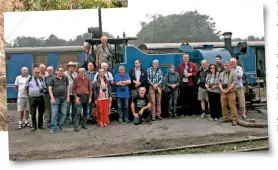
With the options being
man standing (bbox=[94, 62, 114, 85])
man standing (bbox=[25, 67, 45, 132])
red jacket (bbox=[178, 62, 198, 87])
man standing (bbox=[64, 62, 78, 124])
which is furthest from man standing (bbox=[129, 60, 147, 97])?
man standing (bbox=[25, 67, 45, 132])

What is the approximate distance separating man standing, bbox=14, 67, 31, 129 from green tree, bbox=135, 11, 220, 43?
1758mm

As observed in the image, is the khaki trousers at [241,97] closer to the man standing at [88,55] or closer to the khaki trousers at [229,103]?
the khaki trousers at [229,103]

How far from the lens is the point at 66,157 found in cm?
546

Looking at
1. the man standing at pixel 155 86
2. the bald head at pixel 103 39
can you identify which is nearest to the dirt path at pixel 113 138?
the man standing at pixel 155 86

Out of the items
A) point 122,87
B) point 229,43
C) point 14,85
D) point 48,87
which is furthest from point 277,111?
point 14,85

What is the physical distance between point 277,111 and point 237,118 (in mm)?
603

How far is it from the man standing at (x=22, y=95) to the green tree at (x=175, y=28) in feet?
5.77

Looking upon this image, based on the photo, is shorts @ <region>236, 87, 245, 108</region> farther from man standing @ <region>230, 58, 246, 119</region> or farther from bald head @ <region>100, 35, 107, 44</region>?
bald head @ <region>100, 35, 107, 44</region>

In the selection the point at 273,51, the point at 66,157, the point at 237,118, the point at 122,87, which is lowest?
the point at 66,157

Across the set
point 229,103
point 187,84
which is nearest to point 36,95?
point 187,84

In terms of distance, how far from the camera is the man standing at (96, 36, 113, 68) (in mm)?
5672

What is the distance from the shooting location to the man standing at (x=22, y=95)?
5512mm

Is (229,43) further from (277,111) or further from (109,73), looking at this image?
(109,73)

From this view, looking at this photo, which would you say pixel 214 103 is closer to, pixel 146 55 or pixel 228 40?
pixel 228 40
